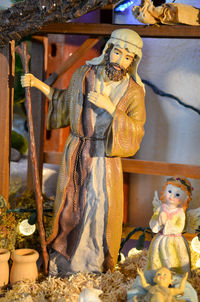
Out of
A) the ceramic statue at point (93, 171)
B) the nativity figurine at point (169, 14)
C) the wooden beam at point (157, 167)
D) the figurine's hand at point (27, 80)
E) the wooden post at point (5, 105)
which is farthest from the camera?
the wooden beam at point (157, 167)

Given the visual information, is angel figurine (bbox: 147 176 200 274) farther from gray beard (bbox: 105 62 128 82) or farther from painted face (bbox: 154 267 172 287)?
gray beard (bbox: 105 62 128 82)

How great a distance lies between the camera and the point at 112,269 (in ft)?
Result: 10.2

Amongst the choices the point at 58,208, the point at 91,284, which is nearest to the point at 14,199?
the point at 58,208

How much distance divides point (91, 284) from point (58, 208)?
1.86 feet

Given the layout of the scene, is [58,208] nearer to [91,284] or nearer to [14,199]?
[91,284]

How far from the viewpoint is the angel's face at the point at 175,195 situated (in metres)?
2.81

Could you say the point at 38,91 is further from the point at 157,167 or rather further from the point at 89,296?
the point at 89,296

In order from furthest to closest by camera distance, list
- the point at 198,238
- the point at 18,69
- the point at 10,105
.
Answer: the point at 18,69
the point at 10,105
the point at 198,238

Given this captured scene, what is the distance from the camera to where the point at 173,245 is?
283cm

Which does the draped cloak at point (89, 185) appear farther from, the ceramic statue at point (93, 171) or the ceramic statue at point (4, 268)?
the ceramic statue at point (4, 268)

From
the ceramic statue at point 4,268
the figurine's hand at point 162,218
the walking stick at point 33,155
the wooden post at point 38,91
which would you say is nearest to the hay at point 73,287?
the ceramic statue at point 4,268

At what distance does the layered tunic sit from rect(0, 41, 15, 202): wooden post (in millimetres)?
1277

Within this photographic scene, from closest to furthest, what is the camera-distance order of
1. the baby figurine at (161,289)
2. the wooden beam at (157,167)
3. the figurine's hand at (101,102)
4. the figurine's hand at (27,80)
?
the baby figurine at (161,289) < the figurine's hand at (101,102) < the figurine's hand at (27,80) < the wooden beam at (157,167)

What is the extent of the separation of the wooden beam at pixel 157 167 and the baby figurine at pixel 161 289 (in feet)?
6.55
